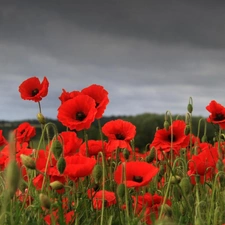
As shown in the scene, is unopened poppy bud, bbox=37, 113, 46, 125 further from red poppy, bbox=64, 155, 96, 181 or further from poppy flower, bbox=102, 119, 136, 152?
red poppy, bbox=64, 155, 96, 181

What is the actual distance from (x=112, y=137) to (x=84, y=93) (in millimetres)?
299

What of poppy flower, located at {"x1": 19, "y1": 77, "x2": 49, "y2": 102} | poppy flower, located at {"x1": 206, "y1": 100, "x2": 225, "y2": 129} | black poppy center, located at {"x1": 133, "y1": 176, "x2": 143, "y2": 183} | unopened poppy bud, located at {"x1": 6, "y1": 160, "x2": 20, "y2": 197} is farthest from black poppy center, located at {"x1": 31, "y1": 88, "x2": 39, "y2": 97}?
unopened poppy bud, located at {"x1": 6, "y1": 160, "x2": 20, "y2": 197}

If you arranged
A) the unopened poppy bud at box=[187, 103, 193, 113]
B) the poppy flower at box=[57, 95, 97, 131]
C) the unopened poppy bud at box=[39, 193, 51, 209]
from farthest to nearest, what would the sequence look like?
the unopened poppy bud at box=[187, 103, 193, 113] < the poppy flower at box=[57, 95, 97, 131] < the unopened poppy bud at box=[39, 193, 51, 209]

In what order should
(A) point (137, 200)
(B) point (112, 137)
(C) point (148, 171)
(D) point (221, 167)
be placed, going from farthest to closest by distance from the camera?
1. (B) point (112, 137)
2. (D) point (221, 167)
3. (A) point (137, 200)
4. (C) point (148, 171)

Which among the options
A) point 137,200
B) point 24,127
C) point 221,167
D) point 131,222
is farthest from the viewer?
point 24,127

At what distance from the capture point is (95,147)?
301 cm

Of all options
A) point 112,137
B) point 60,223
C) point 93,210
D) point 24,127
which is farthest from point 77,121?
point 24,127

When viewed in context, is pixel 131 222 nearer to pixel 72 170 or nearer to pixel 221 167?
pixel 72 170

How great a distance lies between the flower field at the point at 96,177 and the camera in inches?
83.1

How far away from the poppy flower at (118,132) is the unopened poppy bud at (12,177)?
1.81 metres

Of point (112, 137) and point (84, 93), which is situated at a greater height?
point (84, 93)

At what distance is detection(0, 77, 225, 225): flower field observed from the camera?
6.93 feet

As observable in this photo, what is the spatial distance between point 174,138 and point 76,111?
0.86m

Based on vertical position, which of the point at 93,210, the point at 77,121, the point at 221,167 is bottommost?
the point at 93,210
